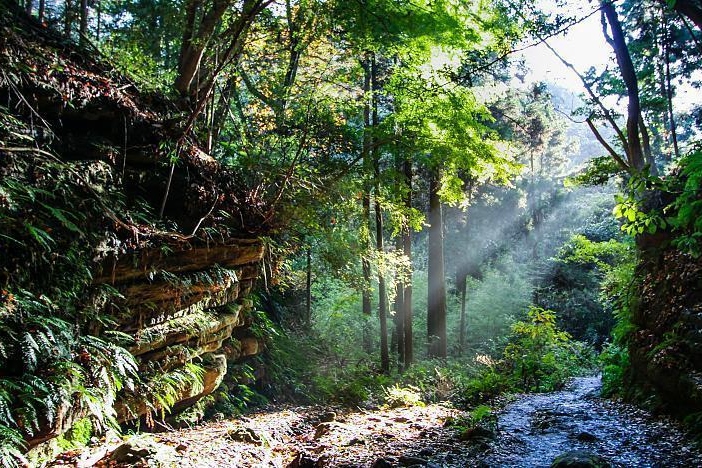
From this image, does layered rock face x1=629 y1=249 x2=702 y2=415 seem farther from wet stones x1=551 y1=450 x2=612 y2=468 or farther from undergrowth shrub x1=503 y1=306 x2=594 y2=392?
undergrowth shrub x1=503 y1=306 x2=594 y2=392

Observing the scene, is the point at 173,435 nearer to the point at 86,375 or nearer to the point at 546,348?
the point at 86,375

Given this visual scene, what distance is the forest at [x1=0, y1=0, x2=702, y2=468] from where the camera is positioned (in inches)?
166

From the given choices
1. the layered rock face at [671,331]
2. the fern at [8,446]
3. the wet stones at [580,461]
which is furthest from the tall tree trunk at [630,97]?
the fern at [8,446]

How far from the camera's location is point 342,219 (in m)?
10.8

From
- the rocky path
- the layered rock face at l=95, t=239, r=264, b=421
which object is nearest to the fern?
the rocky path

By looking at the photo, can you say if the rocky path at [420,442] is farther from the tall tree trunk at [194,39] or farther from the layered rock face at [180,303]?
the tall tree trunk at [194,39]

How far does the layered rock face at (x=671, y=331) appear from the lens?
5.54 meters

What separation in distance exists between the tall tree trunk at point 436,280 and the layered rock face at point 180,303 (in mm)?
9371

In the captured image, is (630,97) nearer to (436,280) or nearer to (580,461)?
(580,461)

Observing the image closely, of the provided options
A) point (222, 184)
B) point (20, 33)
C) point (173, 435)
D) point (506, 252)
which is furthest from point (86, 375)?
point (506, 252)

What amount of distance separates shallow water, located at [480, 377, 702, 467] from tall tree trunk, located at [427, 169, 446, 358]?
793 centimetres

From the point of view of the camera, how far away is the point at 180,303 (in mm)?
5762

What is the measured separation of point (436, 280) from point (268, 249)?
943 centimetres

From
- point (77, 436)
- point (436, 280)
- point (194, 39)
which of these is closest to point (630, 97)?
point (436, 280)
